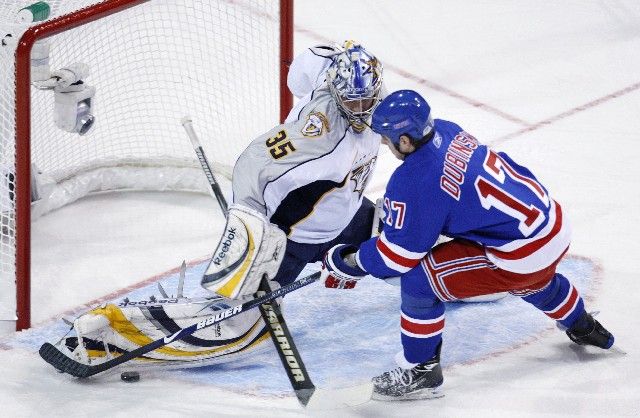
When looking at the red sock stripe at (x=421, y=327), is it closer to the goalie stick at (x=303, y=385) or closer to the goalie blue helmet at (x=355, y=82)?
the goalie stick at (x=303, y=385)

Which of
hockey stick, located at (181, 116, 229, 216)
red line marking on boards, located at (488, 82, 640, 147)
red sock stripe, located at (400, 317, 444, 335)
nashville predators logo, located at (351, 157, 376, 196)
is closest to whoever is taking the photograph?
red sock stripe, located at (400, 317, 444, 335)

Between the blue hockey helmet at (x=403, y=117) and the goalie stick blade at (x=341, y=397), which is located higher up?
the blue hockey helmet at (x=403, y=117)

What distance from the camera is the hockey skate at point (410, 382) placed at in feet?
12.1

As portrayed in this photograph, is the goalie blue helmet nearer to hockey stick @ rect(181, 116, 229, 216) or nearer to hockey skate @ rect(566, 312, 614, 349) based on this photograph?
hockey stick @ rect(181, 116, 229, 216)

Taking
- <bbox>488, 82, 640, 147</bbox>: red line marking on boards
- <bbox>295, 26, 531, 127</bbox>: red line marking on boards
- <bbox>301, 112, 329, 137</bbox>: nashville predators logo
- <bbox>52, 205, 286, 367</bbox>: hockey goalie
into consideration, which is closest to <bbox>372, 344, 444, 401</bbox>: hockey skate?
<bbox>52, 205, 286, 367</bbox>: hockey goalie

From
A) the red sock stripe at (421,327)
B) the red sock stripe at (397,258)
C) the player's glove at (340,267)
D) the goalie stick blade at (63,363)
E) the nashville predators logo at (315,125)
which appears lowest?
the goalie stick blade at (63,363)

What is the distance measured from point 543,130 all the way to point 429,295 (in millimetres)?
2293

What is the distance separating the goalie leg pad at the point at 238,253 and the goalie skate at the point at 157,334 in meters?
0.19

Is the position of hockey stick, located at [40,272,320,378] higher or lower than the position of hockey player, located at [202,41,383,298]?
lower

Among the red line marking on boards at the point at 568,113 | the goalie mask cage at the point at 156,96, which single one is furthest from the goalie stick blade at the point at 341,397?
the red line marking on boards at the point at 568,113

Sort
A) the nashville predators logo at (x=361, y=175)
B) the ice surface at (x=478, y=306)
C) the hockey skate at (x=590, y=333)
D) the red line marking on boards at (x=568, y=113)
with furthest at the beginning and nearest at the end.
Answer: the red line marking on boards at (x=568, y=113) < the nashville predators logo at (x=361, y=175) < the hockey skate at (x=590, y=333) < the ice surface at (x=478, y=306)

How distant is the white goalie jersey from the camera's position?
12.4 feet

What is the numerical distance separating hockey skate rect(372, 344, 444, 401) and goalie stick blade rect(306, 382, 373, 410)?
0.08 meters

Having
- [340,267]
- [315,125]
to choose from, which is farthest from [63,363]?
[315,125]
